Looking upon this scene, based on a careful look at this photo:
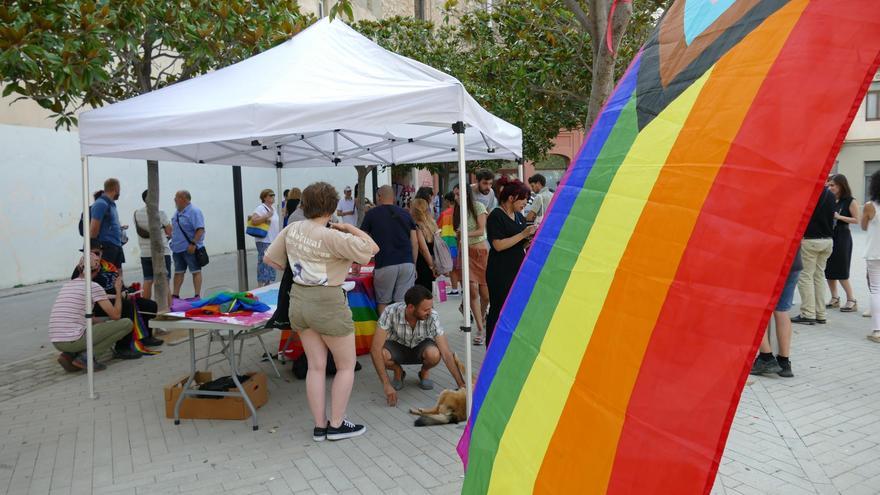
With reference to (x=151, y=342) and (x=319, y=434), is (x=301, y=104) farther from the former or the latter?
(x=151, y=342)

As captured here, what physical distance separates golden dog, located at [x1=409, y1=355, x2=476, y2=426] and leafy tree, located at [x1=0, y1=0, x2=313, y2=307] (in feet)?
14.3

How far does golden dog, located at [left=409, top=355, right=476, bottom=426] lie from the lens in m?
4.73

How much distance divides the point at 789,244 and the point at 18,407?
6.40 metres

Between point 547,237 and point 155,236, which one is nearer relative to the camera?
point 547,237

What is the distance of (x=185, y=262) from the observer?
9.49m

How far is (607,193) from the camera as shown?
1065mm

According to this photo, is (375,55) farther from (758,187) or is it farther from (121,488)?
(758,187)

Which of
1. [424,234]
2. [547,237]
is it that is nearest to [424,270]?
[424,234]

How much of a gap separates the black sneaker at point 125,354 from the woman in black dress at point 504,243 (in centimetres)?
402

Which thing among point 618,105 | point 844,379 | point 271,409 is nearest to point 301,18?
point 271,409

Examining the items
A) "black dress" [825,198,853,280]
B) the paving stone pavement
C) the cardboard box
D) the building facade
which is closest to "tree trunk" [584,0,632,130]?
the paving stone pavement

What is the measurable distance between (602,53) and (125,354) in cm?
586

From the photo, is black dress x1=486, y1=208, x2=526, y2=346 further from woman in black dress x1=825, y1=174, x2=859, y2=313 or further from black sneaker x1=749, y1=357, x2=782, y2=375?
woman in black dress x1=825, y1=174, x2=859, y2=313

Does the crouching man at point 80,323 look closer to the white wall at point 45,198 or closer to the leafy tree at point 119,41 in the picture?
the leafy tree at point 119,41
